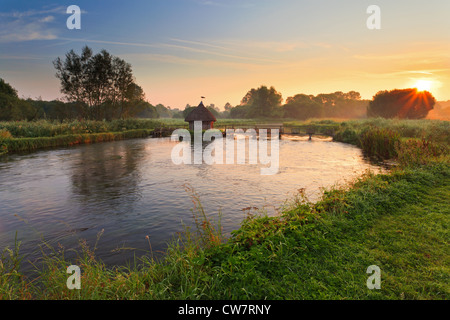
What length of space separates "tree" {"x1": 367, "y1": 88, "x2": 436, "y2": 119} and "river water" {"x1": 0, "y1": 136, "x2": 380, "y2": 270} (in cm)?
4901

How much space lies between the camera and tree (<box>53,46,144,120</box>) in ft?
154

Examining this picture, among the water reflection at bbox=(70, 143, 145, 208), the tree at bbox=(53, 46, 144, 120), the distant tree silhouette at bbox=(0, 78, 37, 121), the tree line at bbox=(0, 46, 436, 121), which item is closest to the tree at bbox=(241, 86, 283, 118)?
the tree line at bbox=(0, 46, 436, 121)

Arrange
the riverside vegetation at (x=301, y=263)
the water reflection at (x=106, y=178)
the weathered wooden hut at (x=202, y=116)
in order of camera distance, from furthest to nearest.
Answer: the weathered wooden hut at (x=202, y=116) < the water reflection at (x=106, y=178) < the riverside vegetation at (x=301, y=263)

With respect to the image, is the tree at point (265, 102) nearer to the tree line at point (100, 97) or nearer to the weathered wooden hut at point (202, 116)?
the tree line at point (100, 97)

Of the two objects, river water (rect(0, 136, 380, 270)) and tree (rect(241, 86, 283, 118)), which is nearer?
river water (rect(0, 136, 380, 270))

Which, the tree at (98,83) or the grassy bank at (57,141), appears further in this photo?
the tree at (98,83)

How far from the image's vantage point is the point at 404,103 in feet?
187

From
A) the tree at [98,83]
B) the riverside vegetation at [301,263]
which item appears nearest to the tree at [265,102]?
the tree at [98,83]

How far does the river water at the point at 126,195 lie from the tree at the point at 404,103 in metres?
49.0

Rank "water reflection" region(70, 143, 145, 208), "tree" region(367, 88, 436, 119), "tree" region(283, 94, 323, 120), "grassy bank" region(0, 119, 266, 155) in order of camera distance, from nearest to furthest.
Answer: "water reflection" region(70, 143, 145, 208) < "grassy bank" region(0, 119, 266, 155) < "tree" region(367, 88, 436, 119) < "tree" region(283, 94, 323, 120)

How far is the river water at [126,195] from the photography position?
24.6ft

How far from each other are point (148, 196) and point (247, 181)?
17.4 ft

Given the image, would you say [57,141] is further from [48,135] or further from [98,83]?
[98,83]

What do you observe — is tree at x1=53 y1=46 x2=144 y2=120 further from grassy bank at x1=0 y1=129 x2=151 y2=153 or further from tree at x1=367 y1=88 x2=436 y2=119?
tree at x1=367 y1=88 x2=436 y2=119
